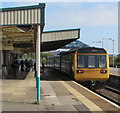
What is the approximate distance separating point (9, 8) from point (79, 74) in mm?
9400

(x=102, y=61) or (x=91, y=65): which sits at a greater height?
(x=102, y=61)

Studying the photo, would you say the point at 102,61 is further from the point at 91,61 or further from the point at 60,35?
the point at 60,35

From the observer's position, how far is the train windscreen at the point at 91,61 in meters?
19.2

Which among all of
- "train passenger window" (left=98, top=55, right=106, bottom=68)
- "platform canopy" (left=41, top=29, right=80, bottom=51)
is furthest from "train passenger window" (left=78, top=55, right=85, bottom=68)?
"platform canopy" (left=41, top=29, right=80, bottom=51)

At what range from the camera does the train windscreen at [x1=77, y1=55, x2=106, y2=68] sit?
62.8 ft

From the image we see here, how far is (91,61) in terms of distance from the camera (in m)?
19.2

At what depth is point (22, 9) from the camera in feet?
35.7

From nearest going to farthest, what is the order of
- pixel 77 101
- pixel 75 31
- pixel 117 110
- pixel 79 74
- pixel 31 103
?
pixel 117 110 < pixel 31 103 < pixel 77 101 < pixel 79 74 < pixel 75 31

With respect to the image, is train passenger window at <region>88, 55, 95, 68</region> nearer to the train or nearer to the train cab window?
the train

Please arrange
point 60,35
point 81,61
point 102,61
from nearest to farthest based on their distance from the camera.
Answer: point 81,61 → point 102,61 → point 60,35

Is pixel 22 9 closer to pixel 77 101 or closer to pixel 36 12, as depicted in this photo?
pixel 36 12

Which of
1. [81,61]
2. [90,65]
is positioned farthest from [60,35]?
[90,65]

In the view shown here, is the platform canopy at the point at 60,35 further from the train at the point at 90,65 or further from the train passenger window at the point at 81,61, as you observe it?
the train passenger window at the point at 81,61

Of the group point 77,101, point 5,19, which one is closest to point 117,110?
point 77,101
